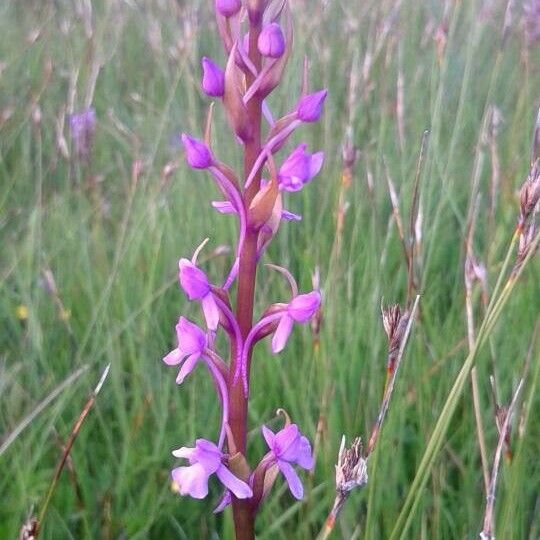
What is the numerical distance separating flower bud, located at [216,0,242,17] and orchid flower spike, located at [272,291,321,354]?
0.21 metres

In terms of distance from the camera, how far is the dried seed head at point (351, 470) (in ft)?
1.91

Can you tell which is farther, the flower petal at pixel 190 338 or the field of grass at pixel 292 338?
the field of grass at pixel 292 338

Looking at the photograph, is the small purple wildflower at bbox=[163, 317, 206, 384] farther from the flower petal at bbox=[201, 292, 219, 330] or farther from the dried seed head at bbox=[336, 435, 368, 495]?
the dried seed head at bbox=[336, 435, 368, 495]

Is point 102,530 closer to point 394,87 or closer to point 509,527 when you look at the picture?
point 509,527

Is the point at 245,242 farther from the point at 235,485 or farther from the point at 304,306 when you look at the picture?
the point at 235,485

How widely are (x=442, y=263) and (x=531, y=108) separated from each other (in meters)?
0.61

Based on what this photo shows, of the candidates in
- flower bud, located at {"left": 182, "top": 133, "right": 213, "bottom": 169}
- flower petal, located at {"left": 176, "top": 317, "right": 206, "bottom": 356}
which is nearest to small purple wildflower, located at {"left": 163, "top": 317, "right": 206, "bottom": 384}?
flower petal, located at {"left": 176, "top": 317, "right": 206, "bottom": 356}

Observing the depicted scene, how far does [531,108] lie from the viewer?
79.0 inches

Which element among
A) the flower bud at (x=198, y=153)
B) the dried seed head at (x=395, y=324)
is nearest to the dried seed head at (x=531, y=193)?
the dried seed head at (x=395, y=324)

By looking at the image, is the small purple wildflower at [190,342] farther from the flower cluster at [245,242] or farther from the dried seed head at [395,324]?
the dried seed head at [395,324]

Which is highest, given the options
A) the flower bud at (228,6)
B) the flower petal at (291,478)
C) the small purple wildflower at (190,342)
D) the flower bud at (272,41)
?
the flower bud at (228,6)


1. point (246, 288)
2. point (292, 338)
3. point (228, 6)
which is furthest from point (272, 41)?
point (292, 338)

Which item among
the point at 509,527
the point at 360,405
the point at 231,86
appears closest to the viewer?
the point at 231,86

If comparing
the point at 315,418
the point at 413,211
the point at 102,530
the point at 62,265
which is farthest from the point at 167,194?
the point at 413,211
